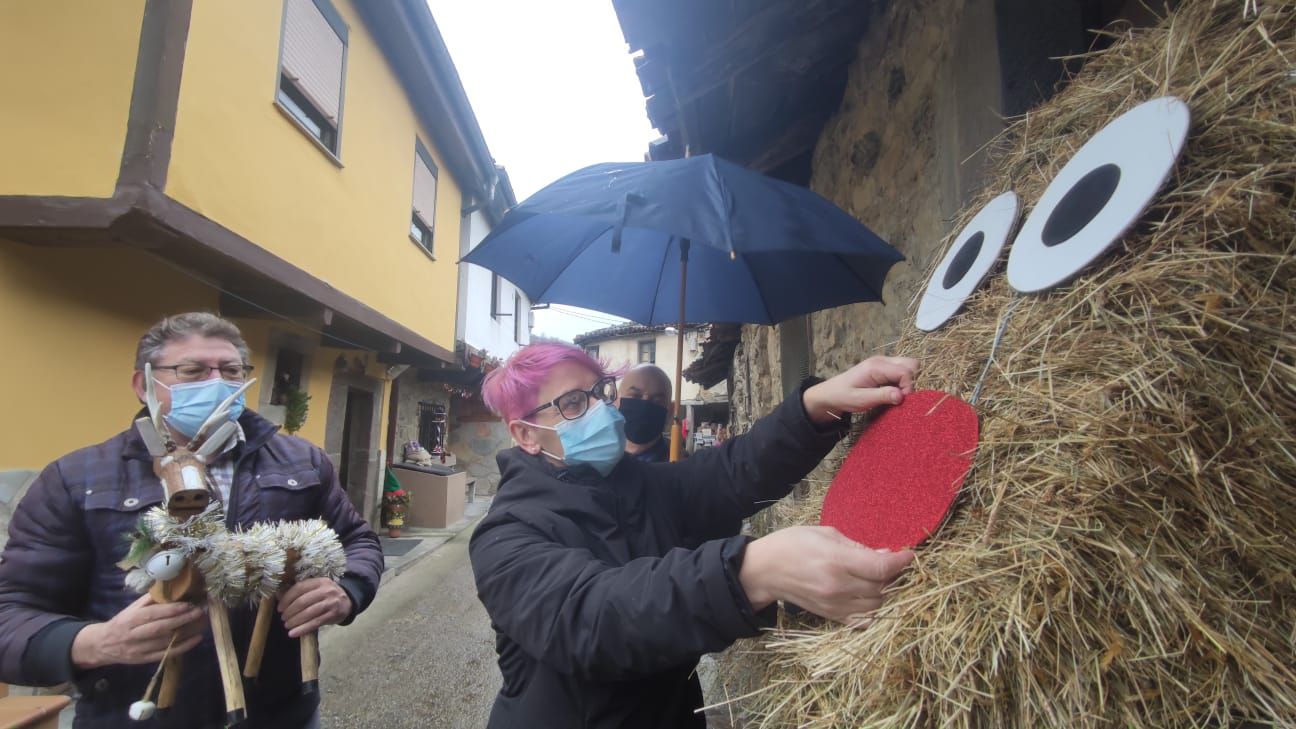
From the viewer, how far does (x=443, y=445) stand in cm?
1176

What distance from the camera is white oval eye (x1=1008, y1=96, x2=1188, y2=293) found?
0.74 metres

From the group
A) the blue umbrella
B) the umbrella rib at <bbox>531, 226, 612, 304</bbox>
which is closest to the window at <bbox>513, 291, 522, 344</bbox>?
the umbrella rib at <bbox>531, 226, 612, 304</bbox>

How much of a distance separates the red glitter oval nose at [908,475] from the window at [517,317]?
→ 1429 cm

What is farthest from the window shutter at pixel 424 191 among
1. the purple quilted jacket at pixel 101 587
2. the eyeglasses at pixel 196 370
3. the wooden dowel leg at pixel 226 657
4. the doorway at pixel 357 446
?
the wooden dowel leg at pixel 226 657

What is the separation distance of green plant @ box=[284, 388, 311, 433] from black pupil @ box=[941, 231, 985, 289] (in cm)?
605

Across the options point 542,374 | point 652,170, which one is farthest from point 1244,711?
point 652,170

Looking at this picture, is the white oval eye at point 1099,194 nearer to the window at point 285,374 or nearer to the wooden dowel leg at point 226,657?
the wooden dowel leg at point 226,657

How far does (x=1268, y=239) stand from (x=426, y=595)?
6659 mm

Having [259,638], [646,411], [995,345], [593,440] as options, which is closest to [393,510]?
[646,411]

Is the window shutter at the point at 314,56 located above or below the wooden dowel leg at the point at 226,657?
above

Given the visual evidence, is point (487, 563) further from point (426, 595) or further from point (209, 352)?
point (426, 595)

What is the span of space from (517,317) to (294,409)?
9885 millimetres

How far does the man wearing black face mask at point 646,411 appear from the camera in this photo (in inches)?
107

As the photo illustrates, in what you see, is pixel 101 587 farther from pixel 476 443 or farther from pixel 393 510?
pixel 476 443
